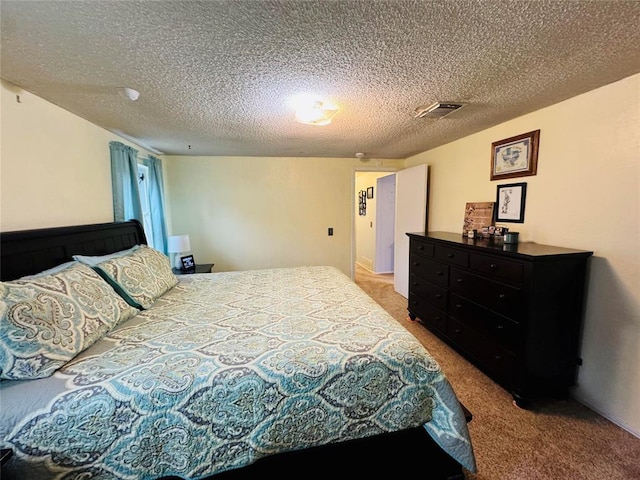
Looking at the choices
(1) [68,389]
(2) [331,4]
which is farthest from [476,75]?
(1) [68,389]

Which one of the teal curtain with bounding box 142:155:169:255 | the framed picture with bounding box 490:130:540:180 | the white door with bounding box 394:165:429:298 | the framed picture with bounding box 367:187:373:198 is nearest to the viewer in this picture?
the framed picture with bounding box 490:130:540:180

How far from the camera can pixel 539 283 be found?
1.73 metres

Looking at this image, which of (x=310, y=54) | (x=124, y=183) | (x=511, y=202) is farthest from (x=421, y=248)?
(x=124, y=183)

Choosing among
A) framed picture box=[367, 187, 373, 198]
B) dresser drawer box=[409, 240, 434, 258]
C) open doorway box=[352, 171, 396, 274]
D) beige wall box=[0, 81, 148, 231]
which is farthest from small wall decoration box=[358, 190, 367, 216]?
beige wall box=[0, 81, 148, 231]

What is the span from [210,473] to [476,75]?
2.34m

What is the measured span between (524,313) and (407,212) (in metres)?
2.35

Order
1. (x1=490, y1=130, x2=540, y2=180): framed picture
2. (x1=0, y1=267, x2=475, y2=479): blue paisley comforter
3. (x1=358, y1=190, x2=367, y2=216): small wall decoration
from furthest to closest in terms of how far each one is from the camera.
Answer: (x1=358, y1=190, x2=367, y2=216): small wall decoration < (x1=490, y1=130, x2=540, y2=180): framed picture < (x1=0, y1=267, x2=475, y2=479): blue paisley comforter

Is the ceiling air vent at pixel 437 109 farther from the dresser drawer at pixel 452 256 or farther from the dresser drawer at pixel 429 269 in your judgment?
the dresser drawer at pixel 429 269

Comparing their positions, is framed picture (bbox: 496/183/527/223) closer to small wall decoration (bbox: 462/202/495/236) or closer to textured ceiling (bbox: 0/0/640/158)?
small wall decoration (bbox: 462/202/495/236)

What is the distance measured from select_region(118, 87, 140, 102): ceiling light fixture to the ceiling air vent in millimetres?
1975

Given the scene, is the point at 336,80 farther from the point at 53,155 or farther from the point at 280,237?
the point at 280,237

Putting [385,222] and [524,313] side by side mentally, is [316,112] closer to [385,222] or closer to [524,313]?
[524,313]

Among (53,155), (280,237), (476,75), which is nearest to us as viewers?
(476,75)

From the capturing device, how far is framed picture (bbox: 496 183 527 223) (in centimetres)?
229
